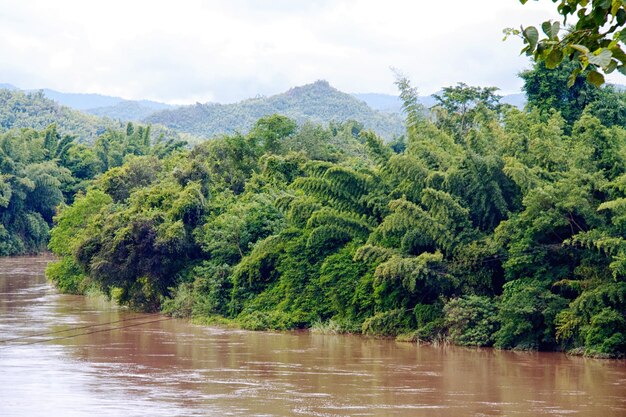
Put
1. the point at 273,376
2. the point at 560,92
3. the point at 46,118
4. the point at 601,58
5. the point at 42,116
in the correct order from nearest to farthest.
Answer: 1. the point at 601,58
2. the point at 273,376
3. the point at 560,92
4. the point at 46,118
5. the point at 42,116

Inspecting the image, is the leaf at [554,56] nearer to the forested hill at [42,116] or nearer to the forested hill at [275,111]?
the forested hill at [42,116]

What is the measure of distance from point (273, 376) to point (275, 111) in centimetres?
10383

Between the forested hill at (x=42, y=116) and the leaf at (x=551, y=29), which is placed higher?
the forested hill at (x=42, y=116)

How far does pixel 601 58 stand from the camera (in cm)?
351

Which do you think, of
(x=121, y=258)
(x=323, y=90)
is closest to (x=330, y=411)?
(x=121, y=258)

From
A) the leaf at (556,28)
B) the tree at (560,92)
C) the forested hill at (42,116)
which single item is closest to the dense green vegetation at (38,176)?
the tree at (560,92)

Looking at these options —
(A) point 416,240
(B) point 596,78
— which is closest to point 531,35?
(B) point 596,78

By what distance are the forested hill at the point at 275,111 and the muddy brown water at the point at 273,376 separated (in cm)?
8913

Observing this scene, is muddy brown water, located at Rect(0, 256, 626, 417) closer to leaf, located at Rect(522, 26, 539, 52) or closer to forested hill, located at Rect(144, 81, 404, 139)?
leaf, located at Rect(522, 26, 539, 52)

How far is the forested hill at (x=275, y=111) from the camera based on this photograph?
11475 centimetres

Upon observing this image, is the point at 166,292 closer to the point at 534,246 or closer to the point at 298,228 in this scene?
the point at 298,228

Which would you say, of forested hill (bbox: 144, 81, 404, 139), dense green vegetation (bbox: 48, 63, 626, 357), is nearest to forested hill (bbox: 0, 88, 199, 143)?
forested hill (bbox: 144, 81, 404, 139)

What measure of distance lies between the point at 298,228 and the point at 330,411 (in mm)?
9208

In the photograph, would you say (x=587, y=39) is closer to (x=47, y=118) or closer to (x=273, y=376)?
(x=273, y=376)
